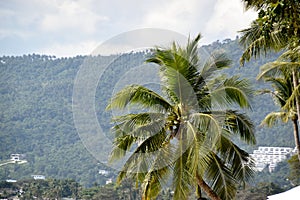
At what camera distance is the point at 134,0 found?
35.3 ft

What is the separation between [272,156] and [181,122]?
15.0 m

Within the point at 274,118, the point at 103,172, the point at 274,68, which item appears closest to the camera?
the point at 274,68

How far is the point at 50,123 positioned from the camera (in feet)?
71.9

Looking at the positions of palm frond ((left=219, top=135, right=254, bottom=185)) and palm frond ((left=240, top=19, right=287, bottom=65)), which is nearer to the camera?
palm frond ((left=219, top=135, right=254, bottom=185))

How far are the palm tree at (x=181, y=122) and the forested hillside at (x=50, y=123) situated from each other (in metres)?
12.4

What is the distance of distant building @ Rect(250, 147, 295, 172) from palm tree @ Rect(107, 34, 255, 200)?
13.8 meters

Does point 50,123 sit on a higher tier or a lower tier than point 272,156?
higher

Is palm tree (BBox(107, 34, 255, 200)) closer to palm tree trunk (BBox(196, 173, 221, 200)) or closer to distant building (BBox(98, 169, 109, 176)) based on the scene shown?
palm tree trunk (BBox(196, 173, 221, 200))

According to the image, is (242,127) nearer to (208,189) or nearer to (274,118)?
(208,189)

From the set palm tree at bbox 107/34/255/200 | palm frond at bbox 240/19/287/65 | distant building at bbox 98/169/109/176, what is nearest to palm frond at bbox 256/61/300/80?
palm frond at bbox 240/19/287/65

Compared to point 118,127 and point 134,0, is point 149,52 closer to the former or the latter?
point 118,127

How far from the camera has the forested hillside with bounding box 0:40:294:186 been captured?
19.3m

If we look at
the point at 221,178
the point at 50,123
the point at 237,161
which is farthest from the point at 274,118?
the point at 50,123

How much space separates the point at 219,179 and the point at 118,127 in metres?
1.24
